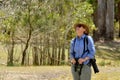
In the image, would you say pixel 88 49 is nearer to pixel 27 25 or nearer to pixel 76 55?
pixel 76 55

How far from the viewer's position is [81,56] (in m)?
8.03

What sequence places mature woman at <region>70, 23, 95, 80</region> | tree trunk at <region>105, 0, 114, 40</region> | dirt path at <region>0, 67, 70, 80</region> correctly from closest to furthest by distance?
1. mature woman at <region>70, 23, 95, 80</region>
2. dirt path at <region>0, 67, 70, 80</region>
3. tree trunk at <region>105, 0, 114, 40</region>

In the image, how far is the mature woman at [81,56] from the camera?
7965 millimetres

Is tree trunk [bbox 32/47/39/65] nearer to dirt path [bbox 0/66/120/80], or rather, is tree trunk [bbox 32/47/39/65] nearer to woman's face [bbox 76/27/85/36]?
dirt path [bbox 0/66/120/80]

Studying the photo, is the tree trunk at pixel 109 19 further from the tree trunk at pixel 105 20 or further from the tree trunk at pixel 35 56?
the tree trunk at pixel 35 56

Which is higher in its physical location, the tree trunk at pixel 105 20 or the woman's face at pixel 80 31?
the woman's face at pixel 80 31

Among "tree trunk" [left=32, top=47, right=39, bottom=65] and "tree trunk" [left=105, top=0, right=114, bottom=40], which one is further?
"tree trunk" [left=105, top=0, right=114, bottom=40]

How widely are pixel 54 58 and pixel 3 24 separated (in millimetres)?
2914

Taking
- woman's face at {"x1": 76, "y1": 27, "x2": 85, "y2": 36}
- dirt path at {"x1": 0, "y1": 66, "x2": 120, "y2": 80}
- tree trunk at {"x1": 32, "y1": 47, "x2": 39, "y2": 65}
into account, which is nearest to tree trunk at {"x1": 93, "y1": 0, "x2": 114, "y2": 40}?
tree trunk at {"x1": 32, "y1": 47, "x2": 39, "y2": 65}

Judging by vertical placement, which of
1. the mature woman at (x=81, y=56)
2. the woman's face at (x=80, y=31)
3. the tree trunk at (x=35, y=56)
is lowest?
the tree trunk at (x=35, y=56)

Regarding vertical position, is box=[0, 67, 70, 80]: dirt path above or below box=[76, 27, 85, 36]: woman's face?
below

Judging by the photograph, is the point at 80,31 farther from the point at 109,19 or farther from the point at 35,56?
the point at 109,19

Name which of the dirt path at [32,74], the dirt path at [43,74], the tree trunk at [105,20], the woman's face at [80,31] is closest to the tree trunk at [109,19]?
the tree trunk at [105,20]

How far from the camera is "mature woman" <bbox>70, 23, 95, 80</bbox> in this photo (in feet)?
26.1
